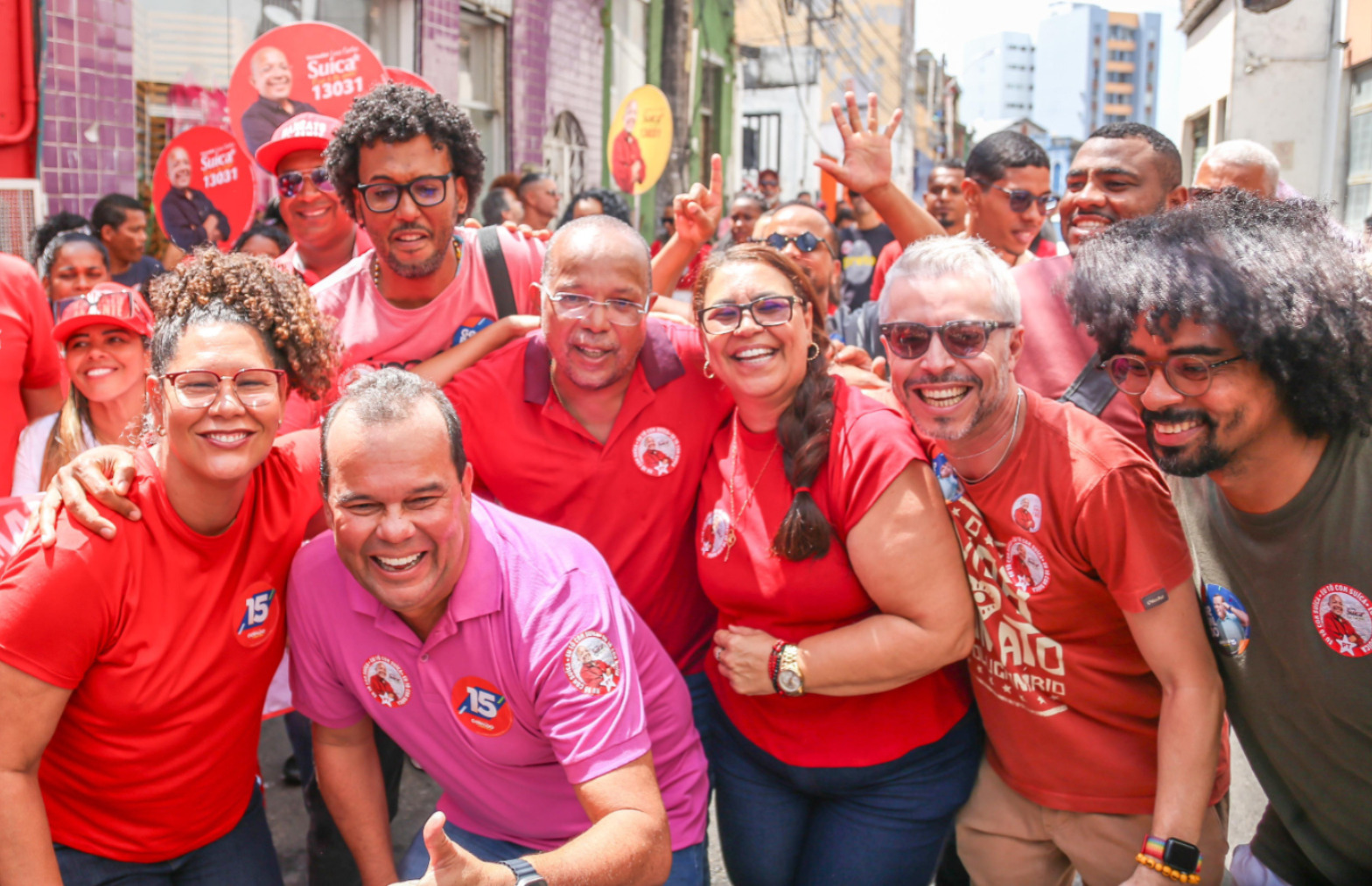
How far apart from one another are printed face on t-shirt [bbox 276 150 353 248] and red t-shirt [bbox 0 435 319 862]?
1.75m

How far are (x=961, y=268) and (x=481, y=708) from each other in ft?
4.95

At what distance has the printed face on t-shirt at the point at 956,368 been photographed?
2.43 metres

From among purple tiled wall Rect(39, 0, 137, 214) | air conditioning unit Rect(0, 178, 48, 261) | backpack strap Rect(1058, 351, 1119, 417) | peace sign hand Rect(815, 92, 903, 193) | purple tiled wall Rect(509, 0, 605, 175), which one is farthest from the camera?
purple tiled wall Rect(509, 0, 605, 175)

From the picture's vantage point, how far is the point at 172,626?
2.46 metres

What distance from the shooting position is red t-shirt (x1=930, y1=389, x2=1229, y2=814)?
7.45 ft

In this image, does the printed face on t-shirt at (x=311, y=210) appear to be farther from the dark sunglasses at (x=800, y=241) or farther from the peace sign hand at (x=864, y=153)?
the peace sign hand at (x=864, y=153)

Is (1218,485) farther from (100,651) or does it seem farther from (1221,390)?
(100,651)

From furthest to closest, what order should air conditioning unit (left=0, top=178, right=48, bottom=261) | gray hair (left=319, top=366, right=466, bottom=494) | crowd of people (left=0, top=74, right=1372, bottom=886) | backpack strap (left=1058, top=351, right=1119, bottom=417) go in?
air conditioning unit (left=0, top=178, right=48, bottom=261)
backpack strap (left=1058, top=351, right=1119, bottom=417)
gray hair (left=319, top=366, right=466, bottom=494)
crowd of people (left=0, top=74, right=1372, bottom=886)

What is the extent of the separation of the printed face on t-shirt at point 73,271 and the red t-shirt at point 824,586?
4104 mm

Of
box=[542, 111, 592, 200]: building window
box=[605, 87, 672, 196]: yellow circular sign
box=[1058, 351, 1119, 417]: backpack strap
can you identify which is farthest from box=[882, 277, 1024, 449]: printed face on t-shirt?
box=[542, 111, 592, 200]: building window

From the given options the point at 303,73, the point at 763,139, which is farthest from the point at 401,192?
the point at 763,139

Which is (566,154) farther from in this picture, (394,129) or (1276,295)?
(1276,295)

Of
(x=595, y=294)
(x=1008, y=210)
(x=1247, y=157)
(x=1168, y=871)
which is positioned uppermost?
(x=1247, y=157)

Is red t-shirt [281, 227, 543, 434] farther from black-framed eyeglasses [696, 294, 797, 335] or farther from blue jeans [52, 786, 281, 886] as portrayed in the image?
blue jeans [52, 786, 281, 886]
